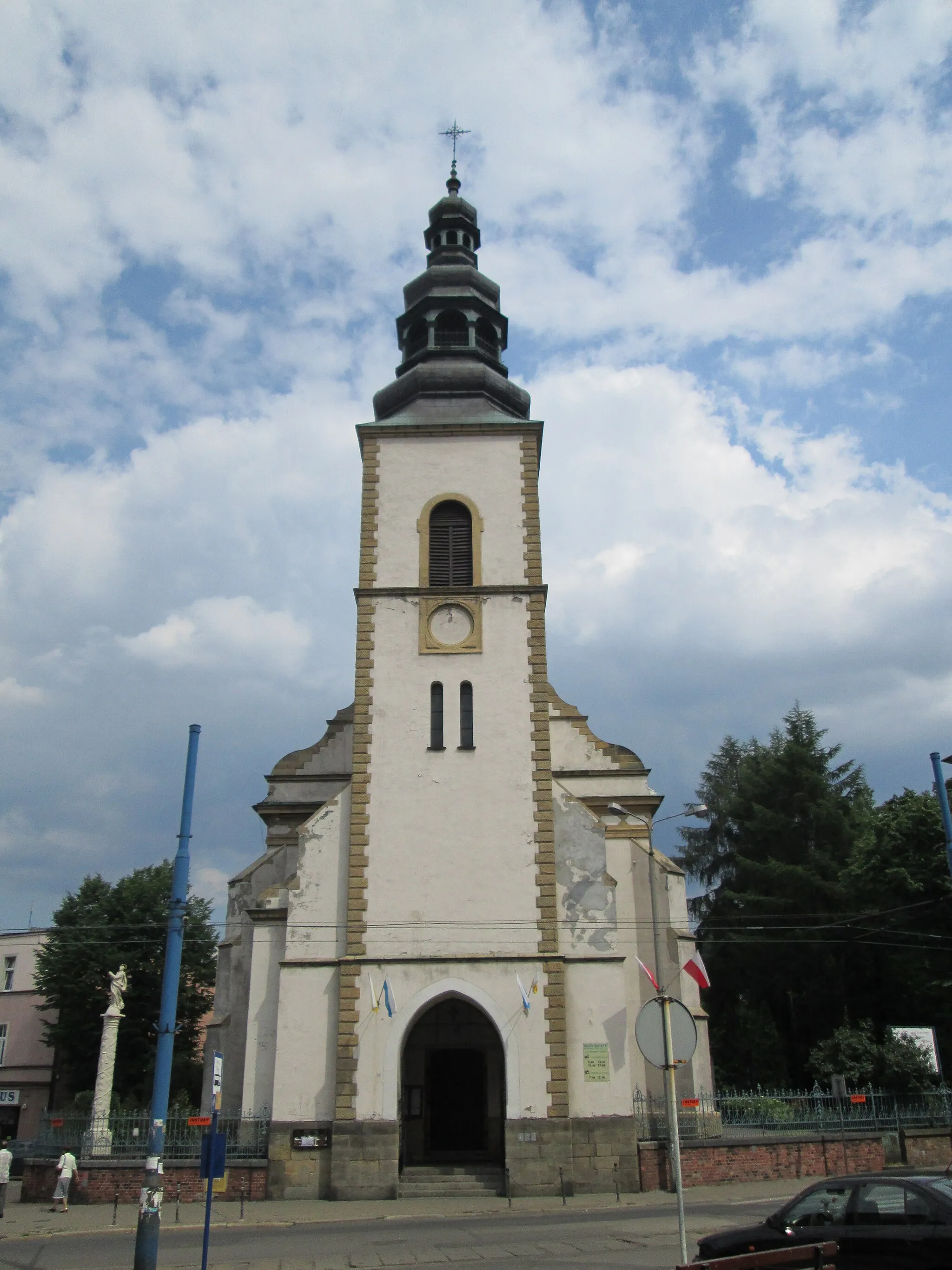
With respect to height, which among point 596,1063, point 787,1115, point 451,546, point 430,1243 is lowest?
point 430,1243

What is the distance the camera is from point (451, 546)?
2623cm

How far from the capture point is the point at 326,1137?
20.7m

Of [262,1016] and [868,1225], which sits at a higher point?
[262,1016]

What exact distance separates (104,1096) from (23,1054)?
63.2 ft

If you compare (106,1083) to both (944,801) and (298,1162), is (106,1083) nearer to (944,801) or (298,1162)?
(298,1162)

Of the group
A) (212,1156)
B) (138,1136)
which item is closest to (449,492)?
(138,1136)

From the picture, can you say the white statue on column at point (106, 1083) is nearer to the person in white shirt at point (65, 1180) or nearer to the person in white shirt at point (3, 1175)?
the person in white shirt at point (65, 1180)

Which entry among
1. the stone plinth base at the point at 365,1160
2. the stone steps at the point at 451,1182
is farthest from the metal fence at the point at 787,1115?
the stone plinth base at the point at 365,1160

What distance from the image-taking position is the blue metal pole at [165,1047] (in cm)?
1227

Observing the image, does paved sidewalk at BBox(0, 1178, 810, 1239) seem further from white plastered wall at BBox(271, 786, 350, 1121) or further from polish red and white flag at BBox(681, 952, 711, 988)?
polish red and white flag at BBox(681, 952, 711, 988)

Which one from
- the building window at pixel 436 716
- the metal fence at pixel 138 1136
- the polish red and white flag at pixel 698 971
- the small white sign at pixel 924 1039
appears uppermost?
the building window at pixel 436 716

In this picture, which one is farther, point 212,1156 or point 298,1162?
point 298,1162

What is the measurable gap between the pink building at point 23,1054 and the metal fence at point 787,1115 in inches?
1041

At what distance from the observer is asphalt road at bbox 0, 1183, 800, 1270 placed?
13.5m
